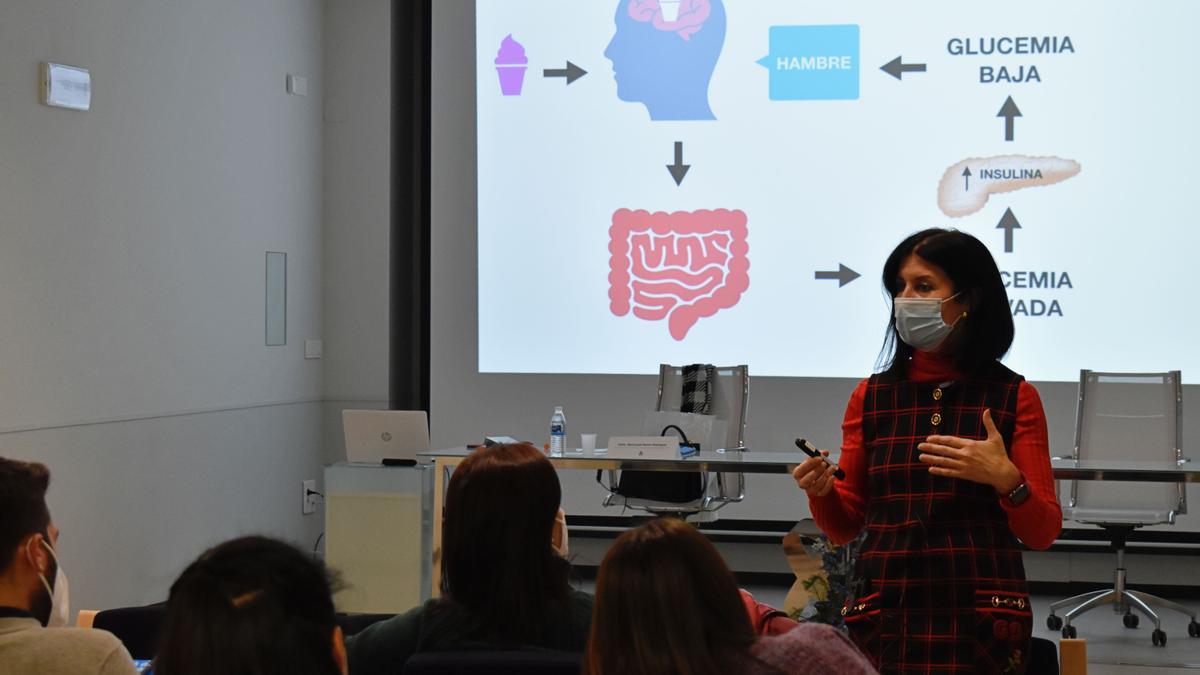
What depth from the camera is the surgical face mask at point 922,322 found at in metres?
2.02

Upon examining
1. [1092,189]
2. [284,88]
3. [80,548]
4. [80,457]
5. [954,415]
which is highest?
[284,88]

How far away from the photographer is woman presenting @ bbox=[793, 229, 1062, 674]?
1916 millimetres

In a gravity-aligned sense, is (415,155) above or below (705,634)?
above

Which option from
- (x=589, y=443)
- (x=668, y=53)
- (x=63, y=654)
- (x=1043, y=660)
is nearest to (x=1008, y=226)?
(x=668, y=53)

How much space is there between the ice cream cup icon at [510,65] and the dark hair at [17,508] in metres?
5.11

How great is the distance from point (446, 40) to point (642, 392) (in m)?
2.30

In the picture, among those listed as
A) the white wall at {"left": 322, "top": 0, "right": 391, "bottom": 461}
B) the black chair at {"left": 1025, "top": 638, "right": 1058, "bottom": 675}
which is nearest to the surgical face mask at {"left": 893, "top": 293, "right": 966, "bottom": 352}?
the black chair at {"left": 1025, "top": 638, "right": 1058, "bottom": 675}

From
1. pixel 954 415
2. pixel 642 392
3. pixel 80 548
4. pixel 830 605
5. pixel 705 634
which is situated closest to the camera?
pixel 705 634

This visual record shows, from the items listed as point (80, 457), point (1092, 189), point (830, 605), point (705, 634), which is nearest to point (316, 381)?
point (80, 457)

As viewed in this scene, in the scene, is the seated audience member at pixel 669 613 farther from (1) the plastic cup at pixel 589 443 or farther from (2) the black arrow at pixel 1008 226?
(2) the black arrow at pixel 1008 226

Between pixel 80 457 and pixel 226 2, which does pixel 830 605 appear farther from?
pixel 226 2

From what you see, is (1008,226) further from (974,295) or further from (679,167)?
(974,295)

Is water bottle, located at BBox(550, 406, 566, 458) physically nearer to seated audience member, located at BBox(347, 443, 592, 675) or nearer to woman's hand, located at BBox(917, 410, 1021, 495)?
seated audience member, located at BBox(347, 443, 592, 675)

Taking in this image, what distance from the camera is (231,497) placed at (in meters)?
6.48
